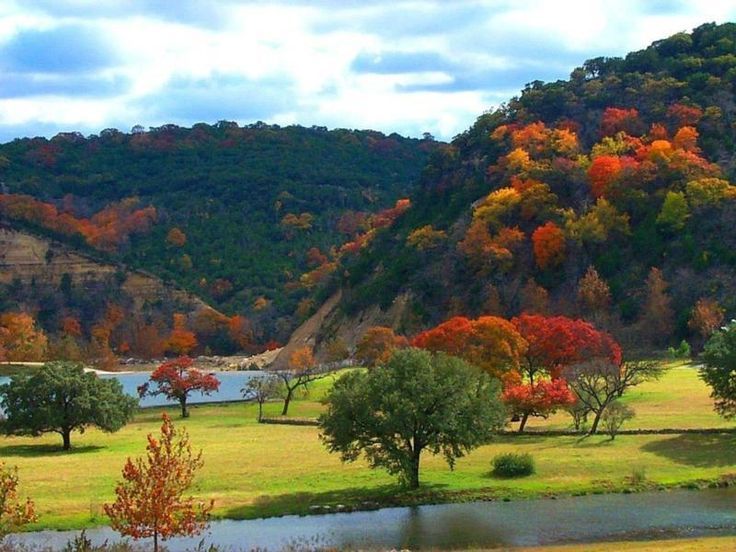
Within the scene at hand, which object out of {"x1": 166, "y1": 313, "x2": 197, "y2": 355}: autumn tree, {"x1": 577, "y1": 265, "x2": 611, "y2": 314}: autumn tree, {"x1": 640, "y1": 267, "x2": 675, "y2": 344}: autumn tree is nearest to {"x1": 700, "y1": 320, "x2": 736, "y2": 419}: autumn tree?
{"x1": 640, "y1": 267, "x2": 675, "y2": 344}: autumn tree

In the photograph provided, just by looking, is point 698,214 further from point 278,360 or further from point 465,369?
point 465,369

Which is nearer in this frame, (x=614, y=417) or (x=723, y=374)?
(x=723, y=374)

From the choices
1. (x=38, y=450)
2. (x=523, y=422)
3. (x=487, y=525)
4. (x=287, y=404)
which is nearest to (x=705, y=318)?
(x=287, y=404)

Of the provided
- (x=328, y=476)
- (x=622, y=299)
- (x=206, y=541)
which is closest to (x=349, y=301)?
(x=622, y=299)

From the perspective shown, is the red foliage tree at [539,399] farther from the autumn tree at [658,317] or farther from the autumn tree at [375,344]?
the autumn tree at [658,317]

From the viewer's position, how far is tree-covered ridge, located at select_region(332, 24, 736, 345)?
123 m

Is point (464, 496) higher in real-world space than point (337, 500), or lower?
lower

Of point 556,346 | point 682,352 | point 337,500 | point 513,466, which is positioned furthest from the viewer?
point 682,352

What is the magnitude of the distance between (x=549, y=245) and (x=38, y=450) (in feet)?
257

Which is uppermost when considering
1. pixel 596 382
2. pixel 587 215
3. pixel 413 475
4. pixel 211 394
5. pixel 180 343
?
pixel 587 215

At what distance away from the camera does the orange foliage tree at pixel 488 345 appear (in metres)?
72.4

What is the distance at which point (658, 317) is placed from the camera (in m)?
115

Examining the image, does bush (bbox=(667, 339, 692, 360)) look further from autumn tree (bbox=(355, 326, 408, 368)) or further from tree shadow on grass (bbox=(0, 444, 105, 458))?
tree shadow on grass (bbox=(0, 444, 105, 458))

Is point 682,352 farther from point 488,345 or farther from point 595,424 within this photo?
point 595,424
